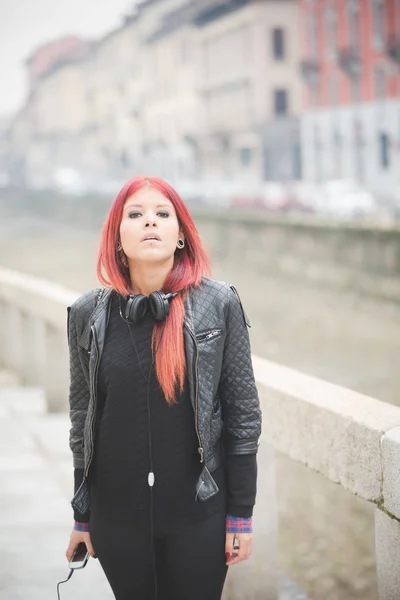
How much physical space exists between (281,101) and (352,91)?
502cm

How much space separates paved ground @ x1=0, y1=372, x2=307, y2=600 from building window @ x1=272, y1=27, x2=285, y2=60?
1183 inches

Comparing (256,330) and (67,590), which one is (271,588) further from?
(256,330)

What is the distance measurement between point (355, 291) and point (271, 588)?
13419 millimetres

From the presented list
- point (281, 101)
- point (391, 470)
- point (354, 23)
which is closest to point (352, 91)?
point (354, 23)

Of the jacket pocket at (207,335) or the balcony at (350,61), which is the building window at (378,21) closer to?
the balcony at (350,61)

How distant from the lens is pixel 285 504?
20.1 ft

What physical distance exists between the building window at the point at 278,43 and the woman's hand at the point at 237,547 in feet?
107

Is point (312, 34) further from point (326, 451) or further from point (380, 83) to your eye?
point (326, 451)

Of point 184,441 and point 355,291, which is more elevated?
point 184,441

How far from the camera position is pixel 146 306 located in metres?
1.60

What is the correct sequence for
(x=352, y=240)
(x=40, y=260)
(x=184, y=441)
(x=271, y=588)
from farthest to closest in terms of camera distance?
(x=40, y=260), (x=352, y=240), (x=271, y=588), (x=184, y=441)

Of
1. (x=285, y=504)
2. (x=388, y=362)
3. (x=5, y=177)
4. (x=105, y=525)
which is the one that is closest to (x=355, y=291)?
(x=388, y=362)

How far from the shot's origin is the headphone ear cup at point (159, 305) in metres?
1.57

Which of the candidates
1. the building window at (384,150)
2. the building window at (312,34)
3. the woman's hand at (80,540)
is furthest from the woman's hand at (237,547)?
the building window at (312,34)
